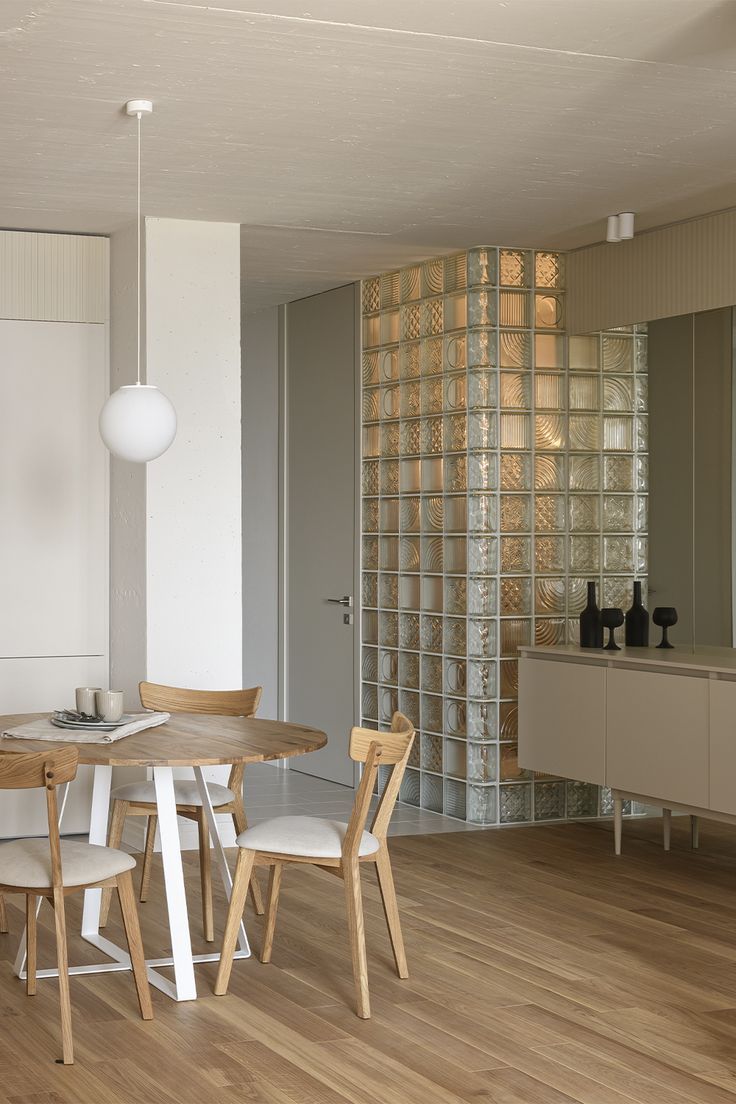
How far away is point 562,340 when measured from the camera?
653 centimetres

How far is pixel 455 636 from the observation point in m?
6.53

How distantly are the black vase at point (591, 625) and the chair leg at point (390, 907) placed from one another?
7.80 feet

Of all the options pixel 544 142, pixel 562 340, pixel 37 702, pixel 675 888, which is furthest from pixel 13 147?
pixel 675 888

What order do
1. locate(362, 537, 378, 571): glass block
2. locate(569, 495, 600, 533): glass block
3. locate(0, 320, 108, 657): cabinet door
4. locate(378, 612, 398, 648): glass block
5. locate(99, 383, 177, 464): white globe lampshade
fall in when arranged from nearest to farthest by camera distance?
1. locate(99, 383, 177, 464): white globe lampshade
2. locate(0, 320, 108, 657): cabinet door
3. locate(569, 495, 600, 533): glass block
4. locate(378, 612, 398, 648): glass block
5. locate(362, 537, 378, 571): glass block

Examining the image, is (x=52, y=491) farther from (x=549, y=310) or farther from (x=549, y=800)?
(x=549, y=800)

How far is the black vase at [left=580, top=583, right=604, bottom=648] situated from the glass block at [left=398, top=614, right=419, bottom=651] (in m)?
0.97

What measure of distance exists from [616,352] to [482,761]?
6.61 feet

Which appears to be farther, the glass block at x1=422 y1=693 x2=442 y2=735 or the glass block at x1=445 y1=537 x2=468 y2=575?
the glass block at x1=422 y1=693 x2=442 y2=735

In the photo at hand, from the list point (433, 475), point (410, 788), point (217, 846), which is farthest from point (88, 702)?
point (410, 788)

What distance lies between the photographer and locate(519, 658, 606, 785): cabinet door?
5855 mm

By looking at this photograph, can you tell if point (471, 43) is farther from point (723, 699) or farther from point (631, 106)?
point (723, 699)

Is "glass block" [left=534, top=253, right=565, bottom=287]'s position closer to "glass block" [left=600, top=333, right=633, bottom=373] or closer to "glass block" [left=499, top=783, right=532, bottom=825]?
"glass block" [left=600, top=333, right=633, bottom=373]

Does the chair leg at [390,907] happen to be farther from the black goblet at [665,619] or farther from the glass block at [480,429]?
the glass block at [480,429]

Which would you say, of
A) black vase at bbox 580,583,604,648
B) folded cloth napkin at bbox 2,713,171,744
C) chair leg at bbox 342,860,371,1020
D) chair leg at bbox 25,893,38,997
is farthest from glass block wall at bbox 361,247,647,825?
chair leg at bbox 25,893,38,997
